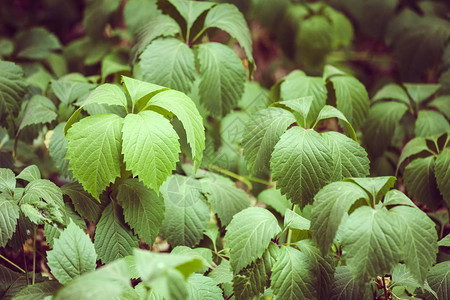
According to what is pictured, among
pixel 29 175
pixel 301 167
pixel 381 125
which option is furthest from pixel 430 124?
pixel 29 175

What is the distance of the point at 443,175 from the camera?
154 centimetres

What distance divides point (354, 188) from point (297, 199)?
0.21 meters

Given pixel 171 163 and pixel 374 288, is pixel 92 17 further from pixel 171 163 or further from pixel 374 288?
pixel 374 288

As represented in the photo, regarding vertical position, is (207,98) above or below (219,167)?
above

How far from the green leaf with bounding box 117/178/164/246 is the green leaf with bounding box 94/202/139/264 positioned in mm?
46

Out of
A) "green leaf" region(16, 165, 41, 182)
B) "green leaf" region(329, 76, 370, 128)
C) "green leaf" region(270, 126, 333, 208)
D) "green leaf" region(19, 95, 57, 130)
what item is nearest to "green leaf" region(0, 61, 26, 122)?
"green leaf" region(19, 95, 57, 130)

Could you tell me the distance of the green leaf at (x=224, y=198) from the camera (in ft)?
5.31

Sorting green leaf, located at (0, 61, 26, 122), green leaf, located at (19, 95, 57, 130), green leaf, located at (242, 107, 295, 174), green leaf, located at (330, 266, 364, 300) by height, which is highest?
green leaf, located at (0, 61, 26, 122)

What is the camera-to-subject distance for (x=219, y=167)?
2.05 m

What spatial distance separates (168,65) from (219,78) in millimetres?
241

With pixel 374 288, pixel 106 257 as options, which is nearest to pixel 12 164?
pixel 106 257

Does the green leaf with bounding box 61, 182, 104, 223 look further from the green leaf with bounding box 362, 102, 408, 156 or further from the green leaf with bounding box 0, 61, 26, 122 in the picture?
the green leaf with bounding box 362, 102, 408, 156

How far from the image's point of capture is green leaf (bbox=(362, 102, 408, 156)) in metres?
1.92

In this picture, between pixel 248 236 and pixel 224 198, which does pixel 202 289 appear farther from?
pixel 224 198
